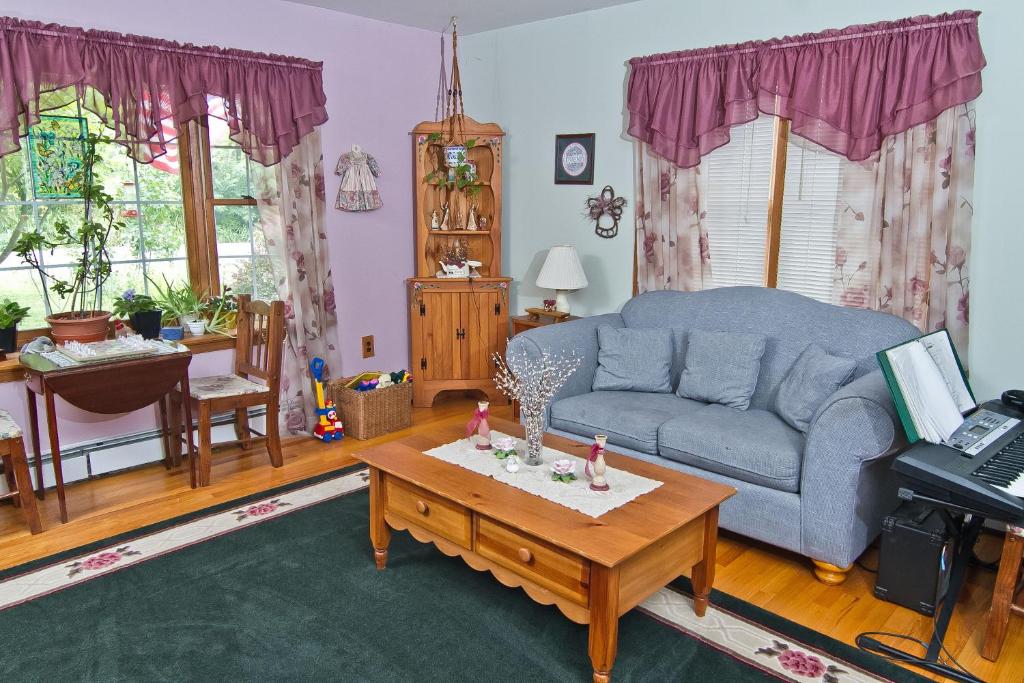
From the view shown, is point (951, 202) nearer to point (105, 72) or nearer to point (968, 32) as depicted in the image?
point (968, 32)

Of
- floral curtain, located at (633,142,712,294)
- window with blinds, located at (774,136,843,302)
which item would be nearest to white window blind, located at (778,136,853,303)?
window with blinds, located at (774,136,843,302)

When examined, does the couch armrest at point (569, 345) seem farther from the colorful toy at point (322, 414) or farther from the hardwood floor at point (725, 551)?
the colorful toy at point (322, 414)


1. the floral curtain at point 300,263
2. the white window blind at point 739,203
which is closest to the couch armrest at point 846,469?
the white window blind at point 739,203

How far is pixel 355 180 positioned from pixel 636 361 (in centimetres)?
201

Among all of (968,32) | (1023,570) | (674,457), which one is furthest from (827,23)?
(1023,570)

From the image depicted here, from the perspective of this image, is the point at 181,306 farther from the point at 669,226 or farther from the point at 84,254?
the point at 669,226

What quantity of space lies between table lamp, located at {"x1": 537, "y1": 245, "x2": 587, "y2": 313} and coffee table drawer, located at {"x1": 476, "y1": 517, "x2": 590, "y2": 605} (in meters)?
2.21

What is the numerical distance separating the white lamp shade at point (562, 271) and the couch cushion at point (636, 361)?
67 cm

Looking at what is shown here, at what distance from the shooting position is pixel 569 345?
143 inches

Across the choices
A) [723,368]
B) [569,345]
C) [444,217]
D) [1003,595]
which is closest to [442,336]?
[444,217]

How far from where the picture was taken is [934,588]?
2.42m

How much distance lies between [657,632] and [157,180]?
3.18 metres

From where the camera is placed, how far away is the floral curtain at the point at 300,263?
4000 millimetres

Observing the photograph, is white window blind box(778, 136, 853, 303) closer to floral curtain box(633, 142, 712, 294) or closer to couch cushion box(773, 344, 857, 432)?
floral curtain box(633, 142, 712, 294)
